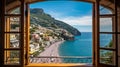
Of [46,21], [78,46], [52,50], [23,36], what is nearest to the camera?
[23,36]

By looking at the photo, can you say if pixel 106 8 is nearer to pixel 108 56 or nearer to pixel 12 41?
pixel 108 56

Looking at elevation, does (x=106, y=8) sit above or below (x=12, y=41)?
above

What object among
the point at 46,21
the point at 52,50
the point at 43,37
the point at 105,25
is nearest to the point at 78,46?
the point at 52,50

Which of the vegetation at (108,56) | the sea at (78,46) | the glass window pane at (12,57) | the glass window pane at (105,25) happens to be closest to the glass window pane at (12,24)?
the glass window pane at (12,57)

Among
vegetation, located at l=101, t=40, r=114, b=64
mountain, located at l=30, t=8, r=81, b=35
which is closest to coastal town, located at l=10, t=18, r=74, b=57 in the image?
mountain, located at l=30, t=8, r=81, b=35

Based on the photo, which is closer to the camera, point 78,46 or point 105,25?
point 105,25

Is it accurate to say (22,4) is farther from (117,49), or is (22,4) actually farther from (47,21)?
(47,21)
